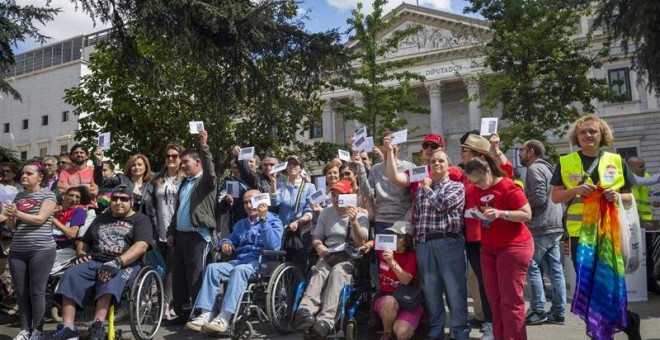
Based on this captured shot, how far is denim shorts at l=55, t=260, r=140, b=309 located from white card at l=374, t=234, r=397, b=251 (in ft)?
8.06

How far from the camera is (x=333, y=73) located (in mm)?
8898

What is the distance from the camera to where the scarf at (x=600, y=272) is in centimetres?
426

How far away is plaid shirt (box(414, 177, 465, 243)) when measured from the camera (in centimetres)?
505

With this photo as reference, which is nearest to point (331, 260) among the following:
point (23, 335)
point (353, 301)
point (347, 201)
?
point (353, 301)

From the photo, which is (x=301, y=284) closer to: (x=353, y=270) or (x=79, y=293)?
(x=353, y=270)

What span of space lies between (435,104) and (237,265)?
3836cm

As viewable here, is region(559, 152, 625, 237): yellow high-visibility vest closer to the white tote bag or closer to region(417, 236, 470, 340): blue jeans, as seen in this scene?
the white tote bag

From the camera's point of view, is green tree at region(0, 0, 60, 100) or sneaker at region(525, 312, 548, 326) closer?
sneaker at region(525, 312, 548, 326)

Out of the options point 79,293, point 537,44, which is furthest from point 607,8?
point 79,293

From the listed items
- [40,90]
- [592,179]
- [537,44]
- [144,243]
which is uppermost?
[40,90]

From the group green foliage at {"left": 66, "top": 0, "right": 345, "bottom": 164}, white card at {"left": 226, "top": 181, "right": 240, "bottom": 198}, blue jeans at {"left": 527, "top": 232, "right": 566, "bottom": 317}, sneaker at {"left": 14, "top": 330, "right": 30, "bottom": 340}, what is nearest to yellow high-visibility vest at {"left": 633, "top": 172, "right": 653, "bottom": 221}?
blue jeans at {"left": 527, "top": 232, "right": 566, "bottom": 317}

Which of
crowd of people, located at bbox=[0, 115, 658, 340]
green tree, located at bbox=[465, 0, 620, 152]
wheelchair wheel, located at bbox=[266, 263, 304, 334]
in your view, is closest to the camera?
crowd of people, located at bbox=[0, 115, 658, 340]

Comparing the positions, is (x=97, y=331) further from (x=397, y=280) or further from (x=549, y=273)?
(x=549, y=273)

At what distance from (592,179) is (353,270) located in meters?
2.41
